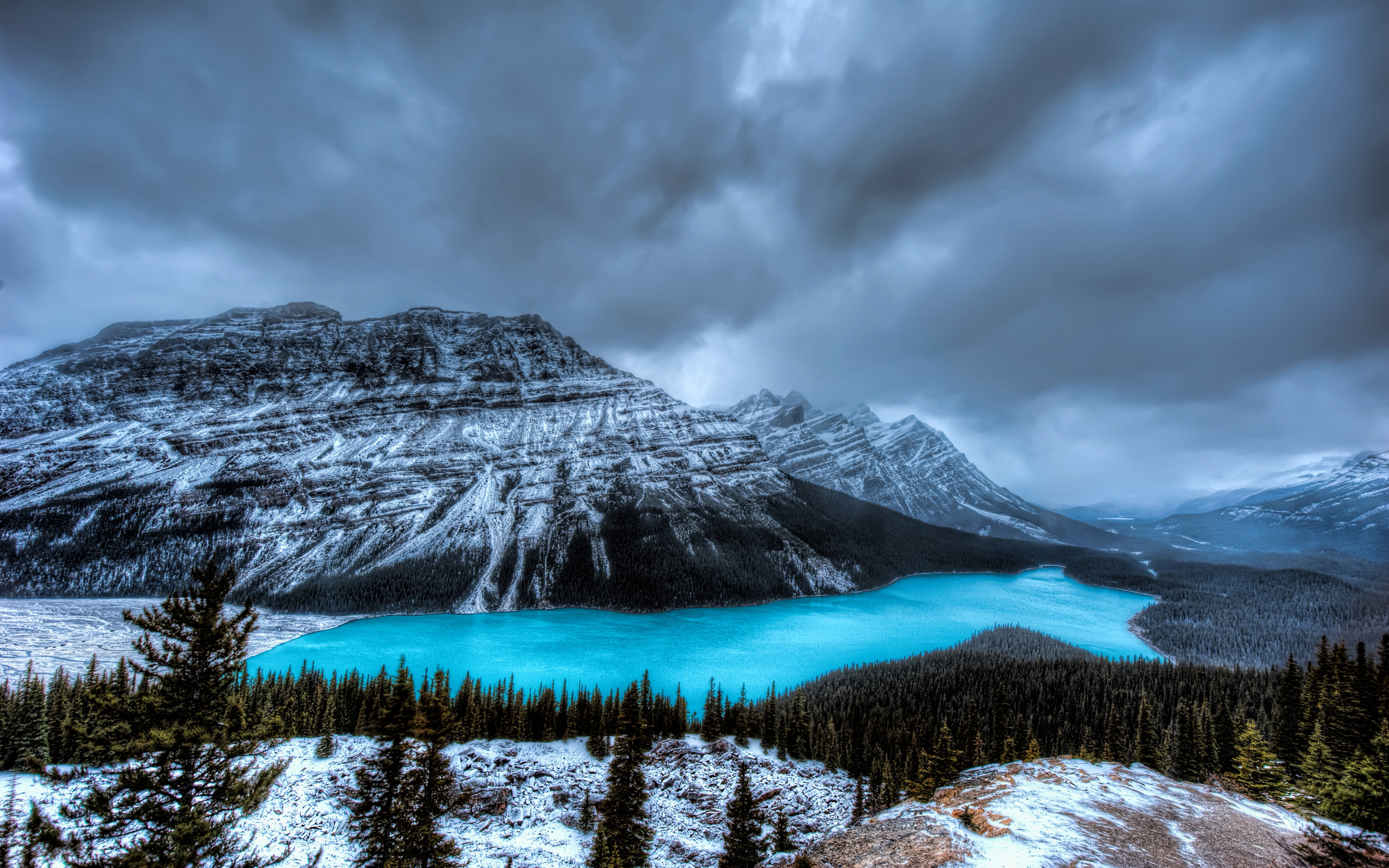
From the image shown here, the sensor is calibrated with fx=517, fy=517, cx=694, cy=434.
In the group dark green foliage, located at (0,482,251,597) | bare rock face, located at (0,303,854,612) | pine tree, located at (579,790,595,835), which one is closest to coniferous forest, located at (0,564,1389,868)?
pine tree, located at (579,790,595,835)

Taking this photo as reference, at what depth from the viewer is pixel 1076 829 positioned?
1619 centimetres

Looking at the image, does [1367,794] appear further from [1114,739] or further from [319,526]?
[319,526]

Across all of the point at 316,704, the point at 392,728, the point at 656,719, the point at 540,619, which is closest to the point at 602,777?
the point at 656,719

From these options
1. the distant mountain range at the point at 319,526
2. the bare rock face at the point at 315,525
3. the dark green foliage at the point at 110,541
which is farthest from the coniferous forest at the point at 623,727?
the dark green foliage at the point at 110,541

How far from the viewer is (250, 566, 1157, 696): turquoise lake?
90.7 metres

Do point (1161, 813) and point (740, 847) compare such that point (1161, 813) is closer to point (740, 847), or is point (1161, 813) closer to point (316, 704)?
point (740, 847)

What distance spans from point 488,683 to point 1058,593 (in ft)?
695

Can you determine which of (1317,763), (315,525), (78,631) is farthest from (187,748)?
(315,525)

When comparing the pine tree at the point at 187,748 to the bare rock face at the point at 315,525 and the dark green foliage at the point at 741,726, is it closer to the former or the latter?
the dark green foliage at the point at 741,726

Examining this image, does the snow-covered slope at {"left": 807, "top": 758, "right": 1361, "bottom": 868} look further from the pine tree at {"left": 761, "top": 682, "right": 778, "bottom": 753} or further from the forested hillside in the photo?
the pine tree at {"left": 761, "top": 682, "right": 778, "bottom": 753}

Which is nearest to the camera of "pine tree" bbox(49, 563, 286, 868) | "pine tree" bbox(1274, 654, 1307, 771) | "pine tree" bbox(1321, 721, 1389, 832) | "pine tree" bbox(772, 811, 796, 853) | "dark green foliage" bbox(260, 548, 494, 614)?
"pine tree" bbox(49, 563, 286, 868)

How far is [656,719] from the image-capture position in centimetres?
5544

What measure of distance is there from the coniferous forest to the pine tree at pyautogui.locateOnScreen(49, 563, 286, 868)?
0.06 m

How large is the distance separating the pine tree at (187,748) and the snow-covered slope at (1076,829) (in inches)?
643
